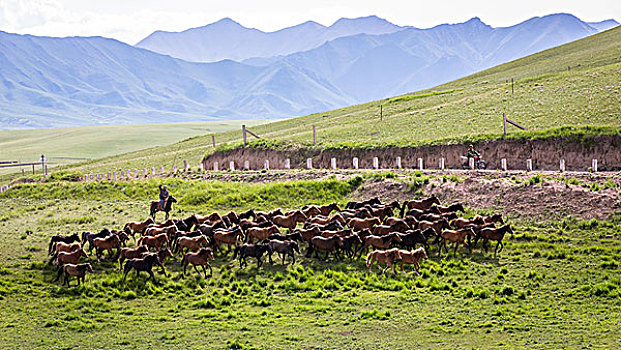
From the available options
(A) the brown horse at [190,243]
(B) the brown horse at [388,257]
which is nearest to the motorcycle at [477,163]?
(B) the brown horse at [388,257]

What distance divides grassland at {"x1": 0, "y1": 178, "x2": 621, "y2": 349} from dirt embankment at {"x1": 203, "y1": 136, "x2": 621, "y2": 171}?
14.3 meters

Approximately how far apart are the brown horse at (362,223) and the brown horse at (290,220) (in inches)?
97.9

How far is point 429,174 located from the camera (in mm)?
39344

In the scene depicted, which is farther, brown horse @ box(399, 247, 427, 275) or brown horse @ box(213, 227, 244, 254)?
brown horse @ box(213, 227, 244, 254)

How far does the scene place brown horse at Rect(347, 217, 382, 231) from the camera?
2791 cm

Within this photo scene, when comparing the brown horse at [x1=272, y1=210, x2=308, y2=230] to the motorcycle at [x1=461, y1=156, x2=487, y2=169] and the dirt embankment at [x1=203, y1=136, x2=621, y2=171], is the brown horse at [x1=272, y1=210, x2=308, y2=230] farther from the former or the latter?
the dirt embankment at [x1=203, y1=136, x2=621, y2=171]

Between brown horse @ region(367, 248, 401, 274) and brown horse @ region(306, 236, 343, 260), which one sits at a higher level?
brown horse @ region(306, 236, 343, 260)

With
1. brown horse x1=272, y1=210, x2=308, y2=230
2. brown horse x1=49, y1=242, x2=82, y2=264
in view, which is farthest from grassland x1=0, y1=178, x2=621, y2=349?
brown horse x1=272, y1=210, x2=308, y2=230

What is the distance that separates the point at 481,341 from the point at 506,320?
184cm

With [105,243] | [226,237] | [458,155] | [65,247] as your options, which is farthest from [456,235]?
[458,155]

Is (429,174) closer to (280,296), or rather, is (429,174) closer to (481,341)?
(280,296)

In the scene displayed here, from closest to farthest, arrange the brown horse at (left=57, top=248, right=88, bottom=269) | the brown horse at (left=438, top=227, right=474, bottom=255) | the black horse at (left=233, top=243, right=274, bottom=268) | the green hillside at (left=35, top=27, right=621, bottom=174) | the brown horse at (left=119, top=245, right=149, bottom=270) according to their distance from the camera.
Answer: the brown horse at (left=57, top=248, right=88, bottom=269) < the brown horse at (left=119, top=245, right=149, bottom=270) < the black horse at (left=233, top=243, right=274, bottom=268) < the brown horse at (left=438, top=227, right=474, bottom=255) < the green hillside at (left=35, top=27, right=621, bottom=174)

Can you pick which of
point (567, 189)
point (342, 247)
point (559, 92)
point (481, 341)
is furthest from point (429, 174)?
point (559, 92)

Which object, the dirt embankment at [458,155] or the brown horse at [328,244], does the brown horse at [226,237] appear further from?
the dirt embankment at [458,155]
